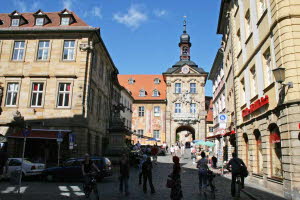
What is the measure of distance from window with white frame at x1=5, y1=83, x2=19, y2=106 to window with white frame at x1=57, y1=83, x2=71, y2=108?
352 centimetres

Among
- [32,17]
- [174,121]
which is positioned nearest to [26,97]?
[32,17]

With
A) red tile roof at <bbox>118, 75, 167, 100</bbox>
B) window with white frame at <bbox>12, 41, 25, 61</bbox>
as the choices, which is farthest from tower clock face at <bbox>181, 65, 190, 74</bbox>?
window with white frame at <bbox>12, 41, 25, 61</bbox>

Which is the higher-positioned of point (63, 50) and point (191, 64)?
point (191, 64)

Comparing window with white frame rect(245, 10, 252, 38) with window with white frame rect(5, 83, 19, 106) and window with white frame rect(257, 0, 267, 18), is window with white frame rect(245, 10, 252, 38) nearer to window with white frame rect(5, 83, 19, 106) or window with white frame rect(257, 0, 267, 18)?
window with white frame rect(257, 0, 267, 18)

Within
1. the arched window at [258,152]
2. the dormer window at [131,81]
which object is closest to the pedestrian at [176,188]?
the arched window at [258,152]

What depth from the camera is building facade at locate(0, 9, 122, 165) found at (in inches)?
795

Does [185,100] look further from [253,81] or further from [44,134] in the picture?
[253,81]

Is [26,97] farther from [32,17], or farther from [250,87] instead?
[250,87]

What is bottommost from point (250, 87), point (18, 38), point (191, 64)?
point (250, 87)

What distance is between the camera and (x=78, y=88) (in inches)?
817

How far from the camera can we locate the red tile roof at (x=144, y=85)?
54.1 m

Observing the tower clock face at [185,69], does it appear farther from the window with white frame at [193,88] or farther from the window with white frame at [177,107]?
the window with white frame at [177,107]

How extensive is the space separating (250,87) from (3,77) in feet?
62.9

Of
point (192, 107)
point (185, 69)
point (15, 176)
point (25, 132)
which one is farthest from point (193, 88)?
point (15, 176)
